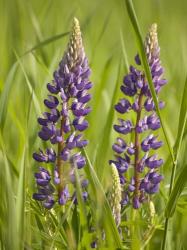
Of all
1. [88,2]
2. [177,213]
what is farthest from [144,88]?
[88,2]

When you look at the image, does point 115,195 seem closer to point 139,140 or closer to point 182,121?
point 182,121

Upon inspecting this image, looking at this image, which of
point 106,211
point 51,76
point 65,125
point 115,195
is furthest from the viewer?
point 51,76

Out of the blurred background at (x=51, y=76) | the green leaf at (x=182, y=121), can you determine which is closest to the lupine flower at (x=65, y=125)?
the blurred background at (x=51, y=76)

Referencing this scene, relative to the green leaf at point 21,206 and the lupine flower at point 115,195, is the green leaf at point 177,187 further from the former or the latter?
the green leaf at point 21,206

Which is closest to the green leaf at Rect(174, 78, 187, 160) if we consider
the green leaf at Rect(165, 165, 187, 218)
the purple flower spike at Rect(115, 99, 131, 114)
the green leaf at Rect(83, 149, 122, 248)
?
the green leaf at Rect(165, 165, 187, 218)

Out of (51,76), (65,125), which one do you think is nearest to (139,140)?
(65,125)
